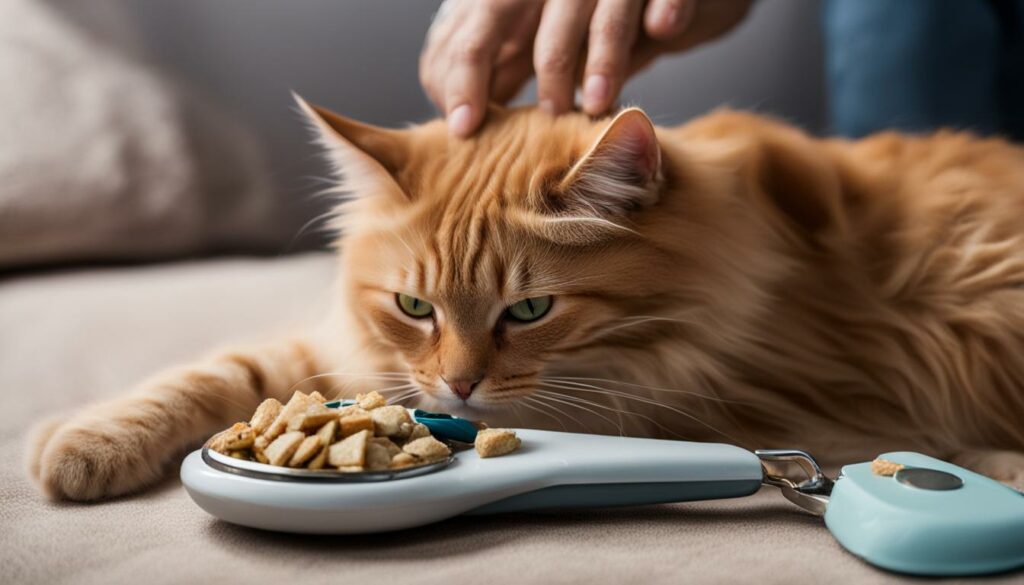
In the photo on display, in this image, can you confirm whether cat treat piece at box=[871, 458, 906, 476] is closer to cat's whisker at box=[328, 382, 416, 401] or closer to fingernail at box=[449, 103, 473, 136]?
cat's whisker at box=[328, 382, 416, 401]

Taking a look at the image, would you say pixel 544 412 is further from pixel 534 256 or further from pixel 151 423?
pixel 151 423

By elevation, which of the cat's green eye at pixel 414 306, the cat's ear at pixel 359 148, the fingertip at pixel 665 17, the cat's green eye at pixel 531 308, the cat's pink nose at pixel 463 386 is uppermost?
the fingertip at pixel 665 17

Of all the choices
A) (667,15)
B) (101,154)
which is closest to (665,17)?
(667,15)

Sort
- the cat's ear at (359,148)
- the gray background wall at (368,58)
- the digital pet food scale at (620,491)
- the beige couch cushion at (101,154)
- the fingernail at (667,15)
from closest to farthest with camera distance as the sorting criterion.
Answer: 1. the digital pet food scale at (620,491)
2. the cat's ear at (359,148)
3. the fingernail at (667,15)
4. the beige couch cushion at (101,154)
5. the gray background wall at (368,58)

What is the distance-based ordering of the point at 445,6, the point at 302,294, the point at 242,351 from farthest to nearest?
the point at 302,294, the point at 445,6, the point at 242,351

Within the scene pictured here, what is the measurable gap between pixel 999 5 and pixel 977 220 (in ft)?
3.86

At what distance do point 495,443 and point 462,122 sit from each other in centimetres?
60

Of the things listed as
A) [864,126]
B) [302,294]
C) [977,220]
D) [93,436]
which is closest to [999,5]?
[864,126]

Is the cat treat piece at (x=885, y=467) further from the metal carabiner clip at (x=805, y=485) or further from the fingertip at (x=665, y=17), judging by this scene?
the fingertip at (x=665, y=17)

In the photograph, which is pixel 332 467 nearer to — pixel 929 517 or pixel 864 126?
pixel 929 517

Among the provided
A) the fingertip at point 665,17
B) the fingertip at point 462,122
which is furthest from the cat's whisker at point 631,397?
the fingertip at point 665,17

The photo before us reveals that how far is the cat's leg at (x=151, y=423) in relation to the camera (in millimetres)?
1050

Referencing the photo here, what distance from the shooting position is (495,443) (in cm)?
94

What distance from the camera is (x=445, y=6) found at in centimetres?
180
